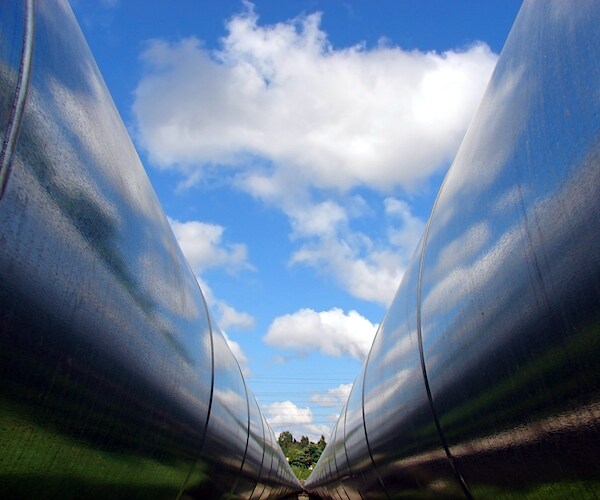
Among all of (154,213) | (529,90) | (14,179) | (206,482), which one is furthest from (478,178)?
(206,482)

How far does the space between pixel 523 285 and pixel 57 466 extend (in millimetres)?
1213

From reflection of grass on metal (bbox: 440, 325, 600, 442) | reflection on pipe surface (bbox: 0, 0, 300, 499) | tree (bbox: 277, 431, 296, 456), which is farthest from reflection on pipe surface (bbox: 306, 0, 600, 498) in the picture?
tree (bbox: 277, 431, 296, 456)

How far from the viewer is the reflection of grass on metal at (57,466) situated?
4.24 feet

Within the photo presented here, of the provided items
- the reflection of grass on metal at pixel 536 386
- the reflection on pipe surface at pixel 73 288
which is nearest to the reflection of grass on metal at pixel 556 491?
the reflection of grass on metal at pixel 536 386

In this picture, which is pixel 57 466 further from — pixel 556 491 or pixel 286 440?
pixel 286 440

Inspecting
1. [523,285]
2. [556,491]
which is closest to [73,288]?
[523,285]

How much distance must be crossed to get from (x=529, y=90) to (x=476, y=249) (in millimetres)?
527

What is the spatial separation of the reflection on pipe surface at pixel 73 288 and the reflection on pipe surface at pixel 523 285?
1081 millimetres

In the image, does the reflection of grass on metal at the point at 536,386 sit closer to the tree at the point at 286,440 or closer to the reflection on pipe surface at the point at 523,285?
the reflection on pipe surface at the point at 523,285

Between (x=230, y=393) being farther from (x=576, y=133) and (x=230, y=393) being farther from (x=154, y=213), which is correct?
(x=576, y=133)

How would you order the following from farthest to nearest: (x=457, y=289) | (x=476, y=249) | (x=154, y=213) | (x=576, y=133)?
(x=154, y=213) < (x=457, y=289) < (x=476, y=249) < (x=576, y=133)

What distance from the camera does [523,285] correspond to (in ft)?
5.22

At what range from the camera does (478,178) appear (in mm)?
2150

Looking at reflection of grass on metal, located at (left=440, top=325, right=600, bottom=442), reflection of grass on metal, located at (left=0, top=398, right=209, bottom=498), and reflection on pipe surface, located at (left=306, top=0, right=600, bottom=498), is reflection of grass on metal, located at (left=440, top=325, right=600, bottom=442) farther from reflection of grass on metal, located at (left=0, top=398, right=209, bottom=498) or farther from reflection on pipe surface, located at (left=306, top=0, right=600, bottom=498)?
reflection of grass on metal, located at (left=0, top=398, right=209, bottom=498)
